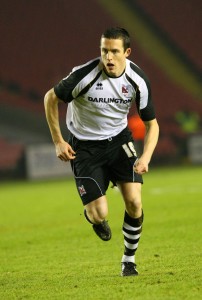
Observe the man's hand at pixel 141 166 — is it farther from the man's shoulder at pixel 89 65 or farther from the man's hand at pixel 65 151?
the man's shoulder at pixel 89 65

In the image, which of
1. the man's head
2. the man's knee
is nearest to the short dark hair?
the man's head

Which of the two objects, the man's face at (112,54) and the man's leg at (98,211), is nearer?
the man's face at (112,54)

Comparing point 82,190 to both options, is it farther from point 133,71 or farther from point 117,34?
point 117,34

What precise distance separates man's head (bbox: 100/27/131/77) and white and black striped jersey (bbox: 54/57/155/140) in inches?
6.0

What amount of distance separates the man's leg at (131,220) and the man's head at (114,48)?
3.32 ft

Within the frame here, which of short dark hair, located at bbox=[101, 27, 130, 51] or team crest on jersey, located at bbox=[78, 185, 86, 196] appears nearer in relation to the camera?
short dark hair, located at bbox=[101, 27, 130, 51]

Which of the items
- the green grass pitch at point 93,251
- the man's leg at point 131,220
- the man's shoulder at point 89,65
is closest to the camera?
the green grass pitch at point 93,251

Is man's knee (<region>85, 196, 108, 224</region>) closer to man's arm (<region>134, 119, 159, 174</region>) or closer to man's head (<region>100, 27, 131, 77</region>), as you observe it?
man's arm (<region>134, 119, 159, 174</region>)

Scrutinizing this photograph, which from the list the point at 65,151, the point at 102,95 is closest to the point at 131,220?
the point at 65,151

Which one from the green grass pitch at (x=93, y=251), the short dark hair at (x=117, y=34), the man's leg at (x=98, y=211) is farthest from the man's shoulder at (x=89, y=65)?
the green grass pitch at (x=93, y=251)

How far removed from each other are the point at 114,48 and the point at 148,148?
887 millimetres

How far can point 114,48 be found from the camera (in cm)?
663

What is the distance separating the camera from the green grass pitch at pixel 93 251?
6.36 metres

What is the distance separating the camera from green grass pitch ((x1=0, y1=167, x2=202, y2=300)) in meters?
6.36
